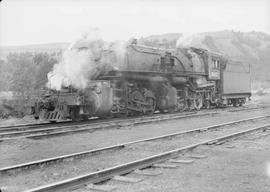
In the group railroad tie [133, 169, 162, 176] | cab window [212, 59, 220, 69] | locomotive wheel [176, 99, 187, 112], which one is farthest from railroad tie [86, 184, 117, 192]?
cab window [212, 59, 220, 69]

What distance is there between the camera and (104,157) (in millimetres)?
7598

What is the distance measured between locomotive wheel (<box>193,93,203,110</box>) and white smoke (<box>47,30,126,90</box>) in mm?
7637


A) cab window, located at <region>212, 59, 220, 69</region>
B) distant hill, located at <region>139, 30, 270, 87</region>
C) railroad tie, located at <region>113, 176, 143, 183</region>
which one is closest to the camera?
railroad tie, located at <region>113, 176, 143, 183</region>

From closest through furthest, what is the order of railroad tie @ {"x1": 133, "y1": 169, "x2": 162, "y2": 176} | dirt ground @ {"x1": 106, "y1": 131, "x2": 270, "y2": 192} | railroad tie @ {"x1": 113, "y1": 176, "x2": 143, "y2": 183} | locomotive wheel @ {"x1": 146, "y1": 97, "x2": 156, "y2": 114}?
dirt ground @ {"x1": 106, "y1": 131, "x2": 270, "y2": 192} → railroad tie @ {"x1": 113, "y1": 176, "x2": 143, "y2": 183} → railroad tie @ {"x1": 133, "y1": 169, "x2": 162, "y2": 176} → locomotive wheel @ {"x1": 146, "y1": 97, "x2": 156, "y2": 114}

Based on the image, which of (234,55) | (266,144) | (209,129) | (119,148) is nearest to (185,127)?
(209,129)

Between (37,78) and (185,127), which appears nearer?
(185,127)

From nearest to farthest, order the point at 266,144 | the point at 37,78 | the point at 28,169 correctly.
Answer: the point at 28,169, the point at 266,144, the point at 37,78

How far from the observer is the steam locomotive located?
1425 centimetres

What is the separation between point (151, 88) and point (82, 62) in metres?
4.92

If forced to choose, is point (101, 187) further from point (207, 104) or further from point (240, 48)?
point (240, 48)

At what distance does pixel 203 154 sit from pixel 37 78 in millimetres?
17030

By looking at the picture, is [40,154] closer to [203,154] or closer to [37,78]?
[203,154]

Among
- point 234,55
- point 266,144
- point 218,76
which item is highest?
point 234,55

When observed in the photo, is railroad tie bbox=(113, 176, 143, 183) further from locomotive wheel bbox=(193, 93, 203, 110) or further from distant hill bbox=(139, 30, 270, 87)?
distant hill bbox=(139, 30, 270, 87)
